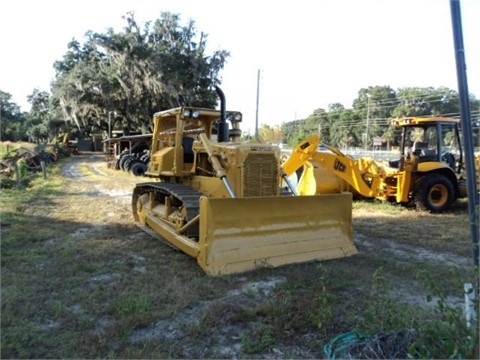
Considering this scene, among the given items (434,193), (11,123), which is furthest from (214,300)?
(11,123)

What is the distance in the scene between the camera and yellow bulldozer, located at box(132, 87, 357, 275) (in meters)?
5.44

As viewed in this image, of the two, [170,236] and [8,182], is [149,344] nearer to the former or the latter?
[170,236]

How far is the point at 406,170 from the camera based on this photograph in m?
10.3

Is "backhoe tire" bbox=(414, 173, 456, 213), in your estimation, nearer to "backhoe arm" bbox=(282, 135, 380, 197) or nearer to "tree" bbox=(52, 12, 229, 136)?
"backhoe arm" bbox=(282, 135, 380, 197)

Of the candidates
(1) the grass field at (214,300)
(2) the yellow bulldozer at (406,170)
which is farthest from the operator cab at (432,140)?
(1) the grass field at (214,300)

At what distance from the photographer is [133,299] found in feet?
14.3

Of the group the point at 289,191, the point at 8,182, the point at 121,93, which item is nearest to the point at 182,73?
the point at 121,93

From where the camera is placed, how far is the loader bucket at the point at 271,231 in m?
5.35

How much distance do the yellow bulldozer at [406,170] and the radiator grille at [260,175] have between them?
10.2 feet

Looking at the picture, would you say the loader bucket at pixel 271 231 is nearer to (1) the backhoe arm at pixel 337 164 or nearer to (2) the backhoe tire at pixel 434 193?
(1) the backhoe arm at pixel 337 164

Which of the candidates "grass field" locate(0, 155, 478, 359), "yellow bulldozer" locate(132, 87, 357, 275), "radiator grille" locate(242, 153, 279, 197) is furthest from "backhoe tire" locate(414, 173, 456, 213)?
"radiator grille" locate(242, 153, 279, 197)

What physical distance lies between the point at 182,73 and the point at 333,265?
2598 cm

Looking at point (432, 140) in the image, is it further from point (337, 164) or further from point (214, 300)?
point (214, 300)

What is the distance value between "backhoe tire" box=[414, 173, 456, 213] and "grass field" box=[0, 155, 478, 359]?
8.17 ft
